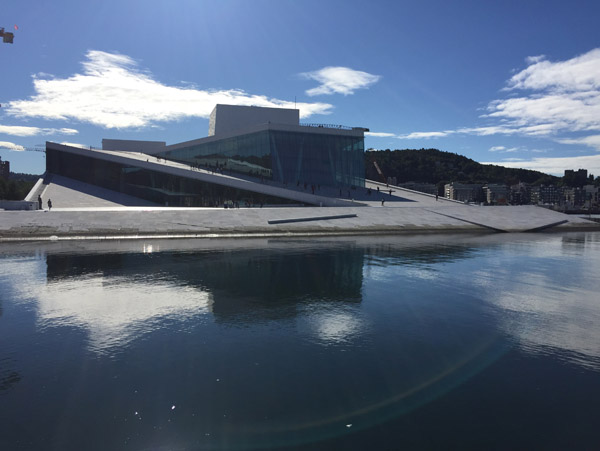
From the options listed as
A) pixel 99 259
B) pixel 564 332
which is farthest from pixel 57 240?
pixel 564 332

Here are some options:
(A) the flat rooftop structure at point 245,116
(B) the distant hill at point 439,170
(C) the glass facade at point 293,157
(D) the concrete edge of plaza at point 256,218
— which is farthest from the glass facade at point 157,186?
(B) the distant hill at point 439,170

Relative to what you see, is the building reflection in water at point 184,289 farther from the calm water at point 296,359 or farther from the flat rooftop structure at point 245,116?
the flat rooftop structure at point 245,116

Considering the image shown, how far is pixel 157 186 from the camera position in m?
38.5

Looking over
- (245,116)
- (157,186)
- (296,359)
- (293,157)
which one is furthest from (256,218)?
(245,116)

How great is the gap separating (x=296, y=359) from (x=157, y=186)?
3445cm

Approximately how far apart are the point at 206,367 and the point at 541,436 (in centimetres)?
477

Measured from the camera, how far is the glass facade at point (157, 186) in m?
36.0

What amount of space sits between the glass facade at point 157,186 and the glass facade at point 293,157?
6.99 m

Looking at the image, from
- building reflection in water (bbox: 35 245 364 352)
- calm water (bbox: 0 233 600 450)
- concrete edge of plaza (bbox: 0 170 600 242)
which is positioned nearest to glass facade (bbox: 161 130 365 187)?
concrete edge of plaza (bbox: 0 170 600 242)

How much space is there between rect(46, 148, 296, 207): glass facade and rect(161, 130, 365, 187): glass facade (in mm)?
6995

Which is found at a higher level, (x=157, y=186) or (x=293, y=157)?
(x=293, y=157)

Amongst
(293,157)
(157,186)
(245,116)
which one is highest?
(245,116)

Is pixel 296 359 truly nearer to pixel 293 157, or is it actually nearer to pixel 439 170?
pixel 293 157

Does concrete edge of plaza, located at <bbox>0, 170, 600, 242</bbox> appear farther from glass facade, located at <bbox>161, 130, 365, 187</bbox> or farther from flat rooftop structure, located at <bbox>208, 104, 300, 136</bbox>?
flat rooftop structure, located at <bbox>208, 104, 300, 136</bbox>
